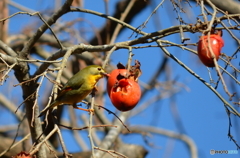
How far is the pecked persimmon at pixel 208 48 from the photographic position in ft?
6.16

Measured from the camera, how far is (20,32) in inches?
236

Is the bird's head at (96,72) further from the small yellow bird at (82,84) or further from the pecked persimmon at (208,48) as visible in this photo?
the pecked persimmon at (208,48)

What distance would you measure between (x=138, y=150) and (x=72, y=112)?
51.8 inches

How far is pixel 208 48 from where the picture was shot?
1866mm

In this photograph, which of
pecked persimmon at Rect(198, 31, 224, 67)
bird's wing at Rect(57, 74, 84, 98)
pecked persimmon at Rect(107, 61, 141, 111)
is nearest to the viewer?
pecked persimmon at Rect(198, 31, 224, 67)

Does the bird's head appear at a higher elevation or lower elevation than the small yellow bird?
higher

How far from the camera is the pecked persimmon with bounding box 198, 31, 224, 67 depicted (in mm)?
1877

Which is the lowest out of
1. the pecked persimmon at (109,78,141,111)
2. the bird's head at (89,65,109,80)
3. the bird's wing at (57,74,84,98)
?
the pecked persimmon at (109,78,141,111)

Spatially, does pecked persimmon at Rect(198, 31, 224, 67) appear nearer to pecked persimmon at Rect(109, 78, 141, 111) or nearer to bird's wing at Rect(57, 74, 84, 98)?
pecked persimmon at Rect(109, 78, 141, 111)

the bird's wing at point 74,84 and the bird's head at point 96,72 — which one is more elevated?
the bird's head at point 96,72

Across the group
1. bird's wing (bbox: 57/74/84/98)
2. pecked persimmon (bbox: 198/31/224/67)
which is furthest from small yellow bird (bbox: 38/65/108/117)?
pecked persimmon (bbox: 198/31/224/67)

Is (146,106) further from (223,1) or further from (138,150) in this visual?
(223,1)

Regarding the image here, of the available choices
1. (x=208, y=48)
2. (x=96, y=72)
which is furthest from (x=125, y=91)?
(x=96, y=72)

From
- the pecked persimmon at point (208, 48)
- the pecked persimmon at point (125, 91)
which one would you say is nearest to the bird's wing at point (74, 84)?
the pecked persimmon at point (125, 91)
